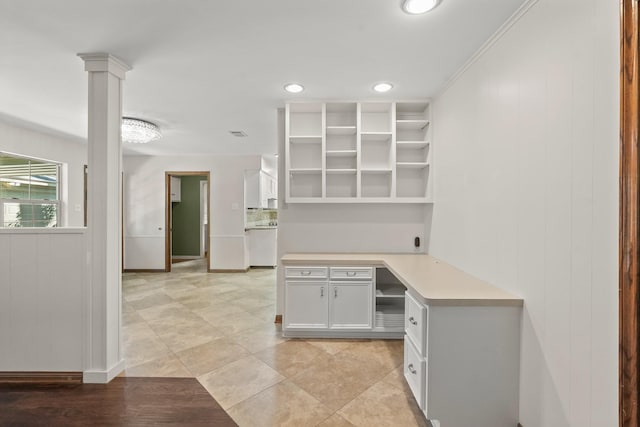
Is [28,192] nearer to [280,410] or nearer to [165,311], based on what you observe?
[165,311]

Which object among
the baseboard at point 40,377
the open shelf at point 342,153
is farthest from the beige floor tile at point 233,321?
the open shelf at point 342,153

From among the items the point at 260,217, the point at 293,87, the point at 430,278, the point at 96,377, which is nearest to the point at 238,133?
the point at 293,87

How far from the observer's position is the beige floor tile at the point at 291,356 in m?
2.49

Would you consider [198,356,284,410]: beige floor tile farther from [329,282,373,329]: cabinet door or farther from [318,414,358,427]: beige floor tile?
[329,282,373,329]: cabinet door

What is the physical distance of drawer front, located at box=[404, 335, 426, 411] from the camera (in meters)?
1.80

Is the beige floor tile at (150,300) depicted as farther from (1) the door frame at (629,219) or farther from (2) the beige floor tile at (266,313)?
(1) the door frame at (629,219)

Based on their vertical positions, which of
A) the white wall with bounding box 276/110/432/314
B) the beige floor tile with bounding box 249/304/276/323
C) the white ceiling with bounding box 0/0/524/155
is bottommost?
the beige floor tile with bounding box 249/304/276/323

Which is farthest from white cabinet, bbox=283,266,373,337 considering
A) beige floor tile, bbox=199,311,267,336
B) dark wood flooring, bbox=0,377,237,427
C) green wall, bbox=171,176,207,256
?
green wall, bbox=171,176,207,256

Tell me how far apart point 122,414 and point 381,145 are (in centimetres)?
319

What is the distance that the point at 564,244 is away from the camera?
4.74ft

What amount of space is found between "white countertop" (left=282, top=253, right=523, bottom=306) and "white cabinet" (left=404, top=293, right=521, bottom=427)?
55 mm

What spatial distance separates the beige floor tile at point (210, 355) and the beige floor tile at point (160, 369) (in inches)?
2.1

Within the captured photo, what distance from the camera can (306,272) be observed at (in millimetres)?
3006

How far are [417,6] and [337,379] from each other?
8.38 ft
